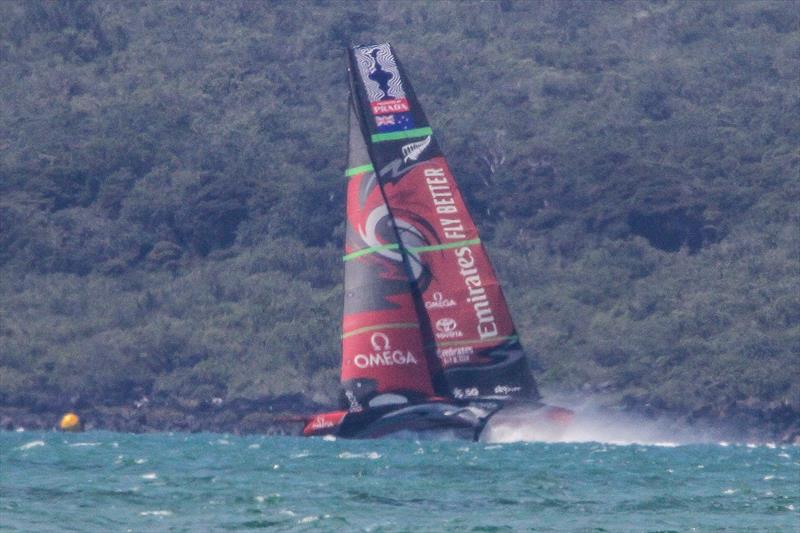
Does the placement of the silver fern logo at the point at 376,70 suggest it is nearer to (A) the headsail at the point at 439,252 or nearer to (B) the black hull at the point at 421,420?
(A) the headsail at the point at 439,252

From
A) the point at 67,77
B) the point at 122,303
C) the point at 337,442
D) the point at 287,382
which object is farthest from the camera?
the point at 67,77

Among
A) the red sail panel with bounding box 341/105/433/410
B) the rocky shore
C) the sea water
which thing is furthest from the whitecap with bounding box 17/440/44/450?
the rocky shore

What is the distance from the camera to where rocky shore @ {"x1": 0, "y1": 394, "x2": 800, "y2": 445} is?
68625 millimetres

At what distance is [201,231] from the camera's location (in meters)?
89.2

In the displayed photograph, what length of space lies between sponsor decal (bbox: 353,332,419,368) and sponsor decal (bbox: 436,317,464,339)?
2.63ft

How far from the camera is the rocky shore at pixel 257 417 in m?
68.6

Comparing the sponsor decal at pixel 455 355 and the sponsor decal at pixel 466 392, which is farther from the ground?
the sponsor decal at pixel 455 355

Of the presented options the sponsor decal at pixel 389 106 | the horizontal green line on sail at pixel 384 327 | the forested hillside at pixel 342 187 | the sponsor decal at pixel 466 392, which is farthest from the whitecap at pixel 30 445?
the forested hillside at pixel 342 187

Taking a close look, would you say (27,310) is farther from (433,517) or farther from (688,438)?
(433,517)

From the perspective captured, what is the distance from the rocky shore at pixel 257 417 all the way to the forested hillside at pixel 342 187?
0.53m

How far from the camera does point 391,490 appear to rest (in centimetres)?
2803

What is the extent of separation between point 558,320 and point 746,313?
Result: 7.01 m

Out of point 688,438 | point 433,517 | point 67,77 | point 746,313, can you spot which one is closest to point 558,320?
point 746,313

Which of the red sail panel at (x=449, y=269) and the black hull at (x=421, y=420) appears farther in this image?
the red sail panel at (x=449, y=269)
